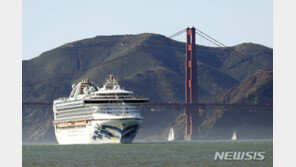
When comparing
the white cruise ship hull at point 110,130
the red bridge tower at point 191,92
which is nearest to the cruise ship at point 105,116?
the white cruise ship hull at point 110,130

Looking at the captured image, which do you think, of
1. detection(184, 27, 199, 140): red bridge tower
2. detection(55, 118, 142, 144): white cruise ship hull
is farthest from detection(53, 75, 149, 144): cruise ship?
detection(184, 27, 199, 140): red bridge tower

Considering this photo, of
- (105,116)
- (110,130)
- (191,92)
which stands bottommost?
(110,130)

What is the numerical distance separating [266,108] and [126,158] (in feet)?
324

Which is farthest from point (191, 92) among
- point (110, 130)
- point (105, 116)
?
point (110, 130)

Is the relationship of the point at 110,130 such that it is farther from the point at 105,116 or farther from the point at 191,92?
the point at 191,92

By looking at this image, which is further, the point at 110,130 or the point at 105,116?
the point at 105,116

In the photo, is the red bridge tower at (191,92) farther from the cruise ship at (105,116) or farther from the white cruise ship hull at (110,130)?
the white cruise ship hull at (110,130)

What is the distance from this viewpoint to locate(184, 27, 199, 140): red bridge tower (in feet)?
518

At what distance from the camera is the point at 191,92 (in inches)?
6344

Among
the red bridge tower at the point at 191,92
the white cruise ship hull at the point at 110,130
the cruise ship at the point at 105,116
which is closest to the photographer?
the white cruise ship hull at the point at 110,130

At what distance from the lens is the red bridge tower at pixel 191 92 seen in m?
158

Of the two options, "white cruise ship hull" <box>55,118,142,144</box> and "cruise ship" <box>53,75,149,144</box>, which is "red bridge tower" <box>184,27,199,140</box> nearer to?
"cruise ship" <box>53,75,149,144</box>
